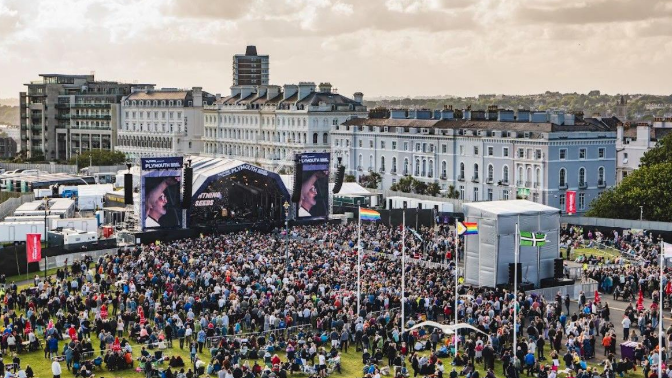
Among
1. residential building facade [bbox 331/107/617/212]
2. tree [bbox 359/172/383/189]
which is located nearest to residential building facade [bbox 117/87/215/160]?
residential building facade [bbox 331/107/617/212]

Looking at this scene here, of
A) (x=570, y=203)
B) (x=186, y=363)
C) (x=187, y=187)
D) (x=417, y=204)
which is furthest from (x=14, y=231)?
(x=570, y=203)

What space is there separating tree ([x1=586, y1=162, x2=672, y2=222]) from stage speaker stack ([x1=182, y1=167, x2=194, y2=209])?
2706cm

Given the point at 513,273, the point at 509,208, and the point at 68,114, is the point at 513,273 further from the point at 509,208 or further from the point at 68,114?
the point at 68,114

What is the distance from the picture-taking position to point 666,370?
3356cm

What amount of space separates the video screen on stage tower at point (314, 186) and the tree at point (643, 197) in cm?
1837

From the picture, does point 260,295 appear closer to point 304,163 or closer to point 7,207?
point 304,163

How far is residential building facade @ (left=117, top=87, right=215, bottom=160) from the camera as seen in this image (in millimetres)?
137625

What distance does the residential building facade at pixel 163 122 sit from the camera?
13762 cm

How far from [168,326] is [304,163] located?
105 ft

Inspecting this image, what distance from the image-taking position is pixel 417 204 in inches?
3044

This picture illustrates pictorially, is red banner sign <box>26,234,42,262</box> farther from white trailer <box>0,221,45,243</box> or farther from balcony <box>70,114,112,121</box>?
balcony <box>70,114,112,121</box>

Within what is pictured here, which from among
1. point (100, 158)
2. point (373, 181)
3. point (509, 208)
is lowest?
point (373, 181)

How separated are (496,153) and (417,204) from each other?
14204 millimetres

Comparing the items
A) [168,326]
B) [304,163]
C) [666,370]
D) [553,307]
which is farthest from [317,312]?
[304,163]
